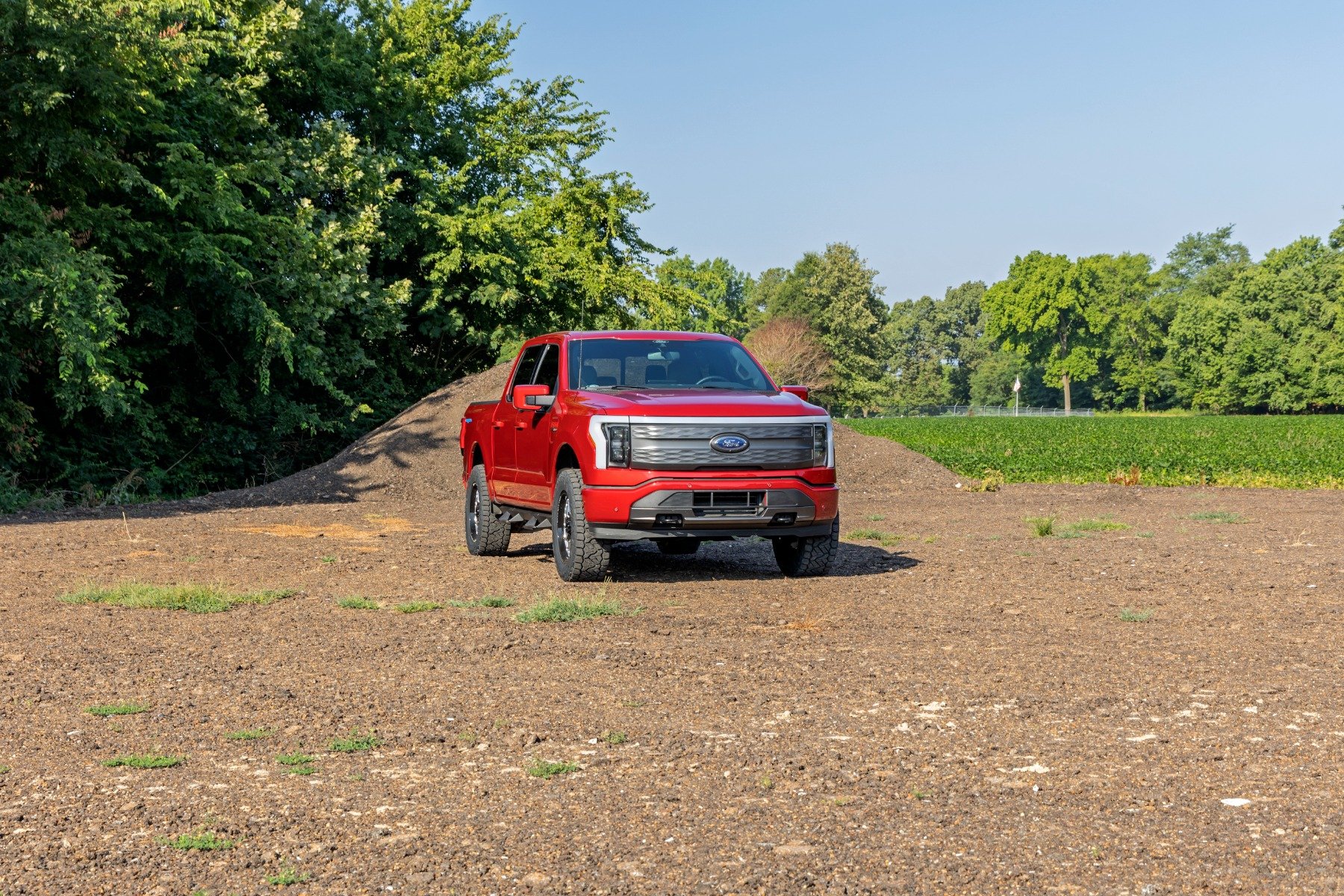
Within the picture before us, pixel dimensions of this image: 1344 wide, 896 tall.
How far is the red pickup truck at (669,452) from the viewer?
1114cm

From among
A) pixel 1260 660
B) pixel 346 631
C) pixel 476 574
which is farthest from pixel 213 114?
pixel 1260 660

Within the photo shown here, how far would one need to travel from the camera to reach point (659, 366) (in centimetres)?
1261

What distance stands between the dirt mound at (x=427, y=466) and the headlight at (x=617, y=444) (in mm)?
11737

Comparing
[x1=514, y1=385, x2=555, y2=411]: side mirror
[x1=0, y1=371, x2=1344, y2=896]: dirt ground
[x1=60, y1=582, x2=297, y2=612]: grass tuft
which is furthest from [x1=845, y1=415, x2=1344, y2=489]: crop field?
[x1=60, y1=582, x2=297, y2=612]: grass tuft

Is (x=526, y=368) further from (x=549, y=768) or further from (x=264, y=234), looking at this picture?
(x=264, y=234)

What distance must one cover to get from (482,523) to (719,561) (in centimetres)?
253

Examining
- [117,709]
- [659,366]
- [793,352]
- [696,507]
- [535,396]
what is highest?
[793,352]

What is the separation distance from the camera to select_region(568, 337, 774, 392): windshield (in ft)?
40.9

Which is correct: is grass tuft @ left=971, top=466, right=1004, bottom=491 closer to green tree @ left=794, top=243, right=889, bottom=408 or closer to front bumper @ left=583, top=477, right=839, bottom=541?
front bumper @ left=583, top=477, right=839, bottom=541

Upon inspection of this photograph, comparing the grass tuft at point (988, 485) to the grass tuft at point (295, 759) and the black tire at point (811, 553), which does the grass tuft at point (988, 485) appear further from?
the grass tuft at point (295, 759)

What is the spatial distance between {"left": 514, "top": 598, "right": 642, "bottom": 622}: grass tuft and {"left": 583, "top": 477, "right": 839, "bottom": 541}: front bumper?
1.00 meters

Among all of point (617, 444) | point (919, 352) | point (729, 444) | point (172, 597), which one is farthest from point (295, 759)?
point (919, 352)

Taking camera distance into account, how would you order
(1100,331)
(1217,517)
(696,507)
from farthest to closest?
(1100,331), (1217,517), (696,507)

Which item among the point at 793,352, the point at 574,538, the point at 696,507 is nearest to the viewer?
the point at 696,507
